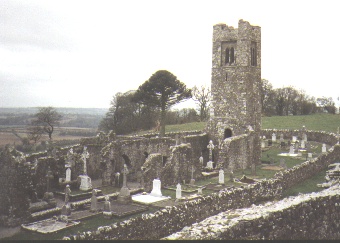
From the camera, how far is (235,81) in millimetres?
31000

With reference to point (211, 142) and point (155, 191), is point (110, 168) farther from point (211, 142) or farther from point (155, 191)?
point (211, 142)

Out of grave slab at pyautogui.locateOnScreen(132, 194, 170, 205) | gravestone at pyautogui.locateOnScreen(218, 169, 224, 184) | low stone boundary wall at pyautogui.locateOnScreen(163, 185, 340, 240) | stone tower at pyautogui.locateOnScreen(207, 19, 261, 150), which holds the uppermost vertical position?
stone tower at pyautogui.locateOnScreen(207, 19, 261, 150)

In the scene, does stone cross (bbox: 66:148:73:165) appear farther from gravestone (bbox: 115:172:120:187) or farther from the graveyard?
gravestone (bbox: 115:172:120:187)

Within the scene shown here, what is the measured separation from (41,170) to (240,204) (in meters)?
12.2

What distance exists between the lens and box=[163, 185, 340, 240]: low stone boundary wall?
9.55 meters

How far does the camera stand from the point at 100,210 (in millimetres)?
17984

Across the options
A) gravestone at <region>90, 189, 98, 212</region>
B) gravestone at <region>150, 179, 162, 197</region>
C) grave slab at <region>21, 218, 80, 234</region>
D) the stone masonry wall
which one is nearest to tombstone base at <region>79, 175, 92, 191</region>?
gravestone at <region>150, 179, 162, 197</region>

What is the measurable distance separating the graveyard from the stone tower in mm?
81

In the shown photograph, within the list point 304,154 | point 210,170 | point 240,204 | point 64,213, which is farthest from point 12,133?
point 304,154

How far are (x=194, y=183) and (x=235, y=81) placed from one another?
10.7 m

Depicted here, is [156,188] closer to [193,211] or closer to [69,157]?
[69,157]

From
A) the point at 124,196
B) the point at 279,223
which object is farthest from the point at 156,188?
the point at 279,223

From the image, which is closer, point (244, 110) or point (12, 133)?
point (12, 133)

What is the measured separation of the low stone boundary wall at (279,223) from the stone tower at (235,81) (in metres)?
17.6
